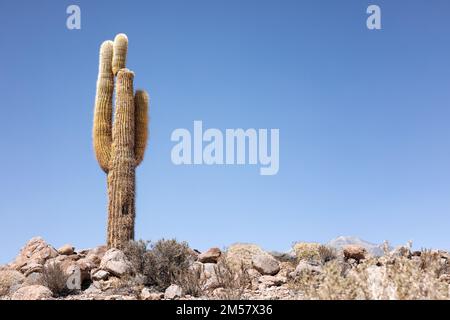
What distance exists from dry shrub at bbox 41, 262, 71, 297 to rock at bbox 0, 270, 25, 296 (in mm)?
1018

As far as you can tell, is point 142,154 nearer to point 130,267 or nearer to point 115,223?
point 115,223

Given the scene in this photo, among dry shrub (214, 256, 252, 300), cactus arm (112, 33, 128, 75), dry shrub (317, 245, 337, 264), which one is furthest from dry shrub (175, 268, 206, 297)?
cactus arm (112, 33, 128, 75)

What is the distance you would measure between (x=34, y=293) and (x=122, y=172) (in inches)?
231

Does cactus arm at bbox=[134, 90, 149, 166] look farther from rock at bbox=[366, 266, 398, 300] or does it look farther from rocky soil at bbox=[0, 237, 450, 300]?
rock at bbox=[366, 266, 398, 300]

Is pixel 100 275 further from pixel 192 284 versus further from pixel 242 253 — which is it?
pixel 242 253

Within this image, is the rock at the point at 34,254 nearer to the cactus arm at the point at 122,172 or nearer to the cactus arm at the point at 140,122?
the cactus arm at the point at 122,172

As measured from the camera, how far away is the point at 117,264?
14.8 metres

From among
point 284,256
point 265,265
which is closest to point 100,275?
point 265,265

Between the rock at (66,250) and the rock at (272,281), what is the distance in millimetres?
8409

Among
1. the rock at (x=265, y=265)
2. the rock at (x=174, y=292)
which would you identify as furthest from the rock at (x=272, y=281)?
the rock at (x=174, y=292)

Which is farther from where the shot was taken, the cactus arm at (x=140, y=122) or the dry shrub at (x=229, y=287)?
the cactus arm at (x=140, y=122)

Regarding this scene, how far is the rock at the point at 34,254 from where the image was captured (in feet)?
58.4
